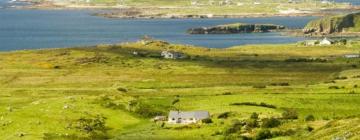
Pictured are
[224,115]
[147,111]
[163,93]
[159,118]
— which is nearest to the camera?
[224,115]

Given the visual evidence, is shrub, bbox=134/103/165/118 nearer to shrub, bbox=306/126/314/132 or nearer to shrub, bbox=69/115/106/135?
shrub, bbox=69/115/106/135

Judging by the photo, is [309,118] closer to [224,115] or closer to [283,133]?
[224,115]

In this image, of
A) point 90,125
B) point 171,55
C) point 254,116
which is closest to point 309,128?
point 254,116

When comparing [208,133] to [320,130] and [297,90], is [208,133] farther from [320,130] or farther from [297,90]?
[297,90]

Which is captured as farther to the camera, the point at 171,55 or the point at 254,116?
the point at 171,55

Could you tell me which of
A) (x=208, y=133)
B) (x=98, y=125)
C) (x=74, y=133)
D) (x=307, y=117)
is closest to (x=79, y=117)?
(x=98, y=125)

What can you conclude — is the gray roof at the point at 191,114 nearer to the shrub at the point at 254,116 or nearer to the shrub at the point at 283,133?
the shrub at the point at 254,116

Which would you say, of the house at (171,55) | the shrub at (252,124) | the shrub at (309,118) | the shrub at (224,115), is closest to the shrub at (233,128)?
the shrub at (252,124)
